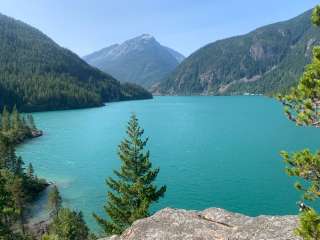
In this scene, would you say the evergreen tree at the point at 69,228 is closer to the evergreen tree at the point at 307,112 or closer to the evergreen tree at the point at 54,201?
the evergreen tree at the point at 54,201

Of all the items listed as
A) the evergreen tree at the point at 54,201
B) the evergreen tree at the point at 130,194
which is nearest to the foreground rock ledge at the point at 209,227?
the evergreen tree at the point at 130,194

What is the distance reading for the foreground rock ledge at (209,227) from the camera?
2278 centimetres

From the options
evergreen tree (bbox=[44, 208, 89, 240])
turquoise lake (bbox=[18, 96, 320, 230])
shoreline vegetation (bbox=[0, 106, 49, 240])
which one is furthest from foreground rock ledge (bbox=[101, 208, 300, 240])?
turquoise lake (bbox=[18, 96, 320, 230])

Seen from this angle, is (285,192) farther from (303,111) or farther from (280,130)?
(280,130)

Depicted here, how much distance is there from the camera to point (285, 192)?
82.4 meters

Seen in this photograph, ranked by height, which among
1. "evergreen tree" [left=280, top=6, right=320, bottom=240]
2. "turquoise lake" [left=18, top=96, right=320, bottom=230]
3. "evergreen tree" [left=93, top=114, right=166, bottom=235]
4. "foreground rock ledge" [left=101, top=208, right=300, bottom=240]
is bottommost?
"turquoise lake" [left=18, top=96, right=320, bottom=230]

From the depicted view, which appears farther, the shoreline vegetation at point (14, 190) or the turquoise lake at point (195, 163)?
the turquoise lake at point (195, 163)

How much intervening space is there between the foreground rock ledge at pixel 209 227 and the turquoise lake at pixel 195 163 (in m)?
44.3

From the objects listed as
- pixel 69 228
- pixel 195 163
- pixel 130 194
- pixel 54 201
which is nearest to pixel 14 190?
pixel 54 201

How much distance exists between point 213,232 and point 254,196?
59348 mm

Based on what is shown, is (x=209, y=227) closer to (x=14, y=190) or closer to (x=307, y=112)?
(x=307, y=112)

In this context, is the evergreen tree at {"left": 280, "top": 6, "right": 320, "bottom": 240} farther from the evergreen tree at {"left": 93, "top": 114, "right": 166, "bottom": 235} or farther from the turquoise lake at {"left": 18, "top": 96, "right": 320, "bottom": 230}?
the turquoise lake at {"left": 18, "top": 96, "right": 320, "bottom": 230}

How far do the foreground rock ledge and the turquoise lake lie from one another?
1746 inches

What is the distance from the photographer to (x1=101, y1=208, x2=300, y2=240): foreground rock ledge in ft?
74.8
